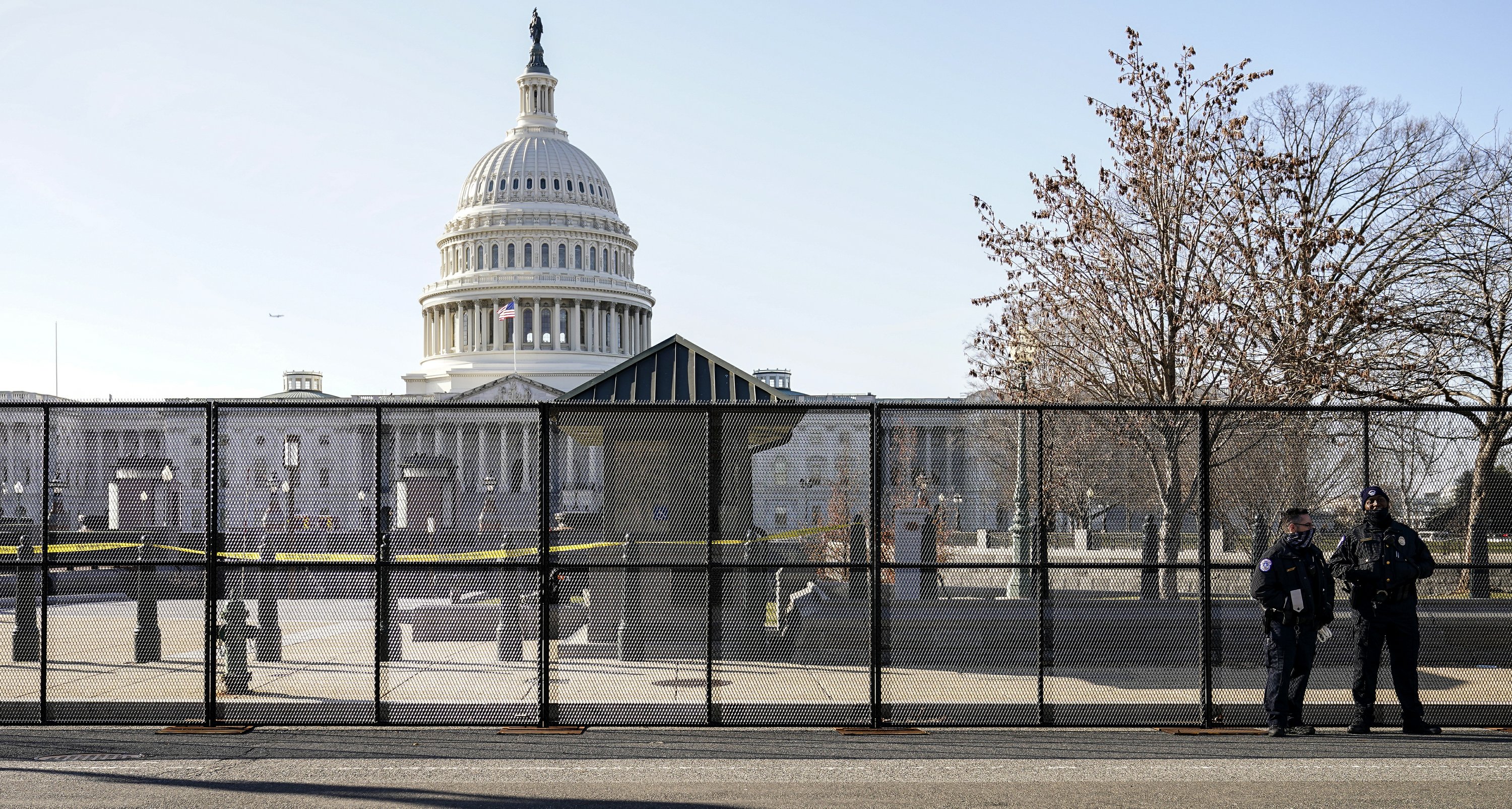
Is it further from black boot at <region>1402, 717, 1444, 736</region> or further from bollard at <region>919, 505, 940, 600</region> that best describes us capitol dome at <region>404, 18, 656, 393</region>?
black boot at <region>1402, 717, 1444, 736</region>

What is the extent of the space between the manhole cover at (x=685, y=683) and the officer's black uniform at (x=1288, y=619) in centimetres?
415

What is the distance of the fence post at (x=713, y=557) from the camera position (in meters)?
10.1

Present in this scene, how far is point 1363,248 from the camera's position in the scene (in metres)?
23.2

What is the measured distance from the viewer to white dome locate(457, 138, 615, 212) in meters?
121

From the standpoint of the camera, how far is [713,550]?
34.4 ft

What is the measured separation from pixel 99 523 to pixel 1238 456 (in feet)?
32.2

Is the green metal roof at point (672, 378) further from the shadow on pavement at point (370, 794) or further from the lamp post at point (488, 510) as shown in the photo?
the shadow on pavement at point (370, 794)

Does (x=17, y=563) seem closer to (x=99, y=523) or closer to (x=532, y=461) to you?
(x=99, y=523)

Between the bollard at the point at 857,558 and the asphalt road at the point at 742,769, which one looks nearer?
the asphalt road at the point at 742,769

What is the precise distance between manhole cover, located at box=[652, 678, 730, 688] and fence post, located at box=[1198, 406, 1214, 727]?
3691mm

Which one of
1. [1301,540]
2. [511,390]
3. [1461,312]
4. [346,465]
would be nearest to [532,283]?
[511,390]

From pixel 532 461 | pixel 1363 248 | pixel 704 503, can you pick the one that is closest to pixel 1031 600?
pixel 704 503

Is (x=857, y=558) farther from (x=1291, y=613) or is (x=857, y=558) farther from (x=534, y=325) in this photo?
(x=534, y=325)

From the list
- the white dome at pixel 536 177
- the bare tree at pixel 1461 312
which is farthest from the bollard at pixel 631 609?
the white dome at pixel 536 177
